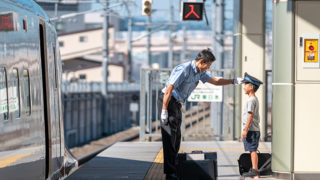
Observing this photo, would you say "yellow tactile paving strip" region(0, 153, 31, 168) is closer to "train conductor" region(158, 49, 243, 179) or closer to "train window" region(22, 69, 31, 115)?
"train window" region(22, 69, 31, 115)

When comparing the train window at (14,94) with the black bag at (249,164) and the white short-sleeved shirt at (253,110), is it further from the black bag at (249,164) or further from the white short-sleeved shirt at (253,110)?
the black bag at (249,164)

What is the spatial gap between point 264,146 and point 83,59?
5379 centimetres

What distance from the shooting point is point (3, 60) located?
20.8ft

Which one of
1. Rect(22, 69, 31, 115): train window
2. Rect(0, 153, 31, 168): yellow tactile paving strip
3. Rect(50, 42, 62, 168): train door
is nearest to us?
Rect(0, 153, 31, 168): yellow tactile paving strip

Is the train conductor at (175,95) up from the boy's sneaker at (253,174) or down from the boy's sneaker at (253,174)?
up

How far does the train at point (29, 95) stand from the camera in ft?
20.9

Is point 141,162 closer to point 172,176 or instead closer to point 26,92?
point 172,176

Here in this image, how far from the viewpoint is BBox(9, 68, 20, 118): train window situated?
6.55 meters

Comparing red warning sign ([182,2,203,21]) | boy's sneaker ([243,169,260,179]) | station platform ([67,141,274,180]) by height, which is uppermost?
red warning sign ([182,2,203,21])

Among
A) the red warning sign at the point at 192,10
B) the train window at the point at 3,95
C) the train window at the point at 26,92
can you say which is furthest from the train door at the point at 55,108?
the red warning sign at the point at 192,10

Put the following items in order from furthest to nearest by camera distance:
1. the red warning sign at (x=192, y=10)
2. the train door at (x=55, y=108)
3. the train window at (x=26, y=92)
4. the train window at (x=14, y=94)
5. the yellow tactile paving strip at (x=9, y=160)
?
the red warning sign at (x=192, y=10) < the train door at (x=55, y=108) < the train window at (x=26, y=92) < the train window at (x=14, y=94) < the yellow tactile paving strip at (x=9, y=160)

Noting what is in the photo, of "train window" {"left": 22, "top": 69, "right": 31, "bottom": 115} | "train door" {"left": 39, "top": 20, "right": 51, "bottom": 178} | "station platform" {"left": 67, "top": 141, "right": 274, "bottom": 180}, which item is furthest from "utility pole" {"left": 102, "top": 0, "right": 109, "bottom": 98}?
"train window" {"left": 22, "top": 69, "right": 31, "bottom": 115}

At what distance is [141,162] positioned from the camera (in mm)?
11508

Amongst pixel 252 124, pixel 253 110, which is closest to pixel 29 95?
pixel 253 110
